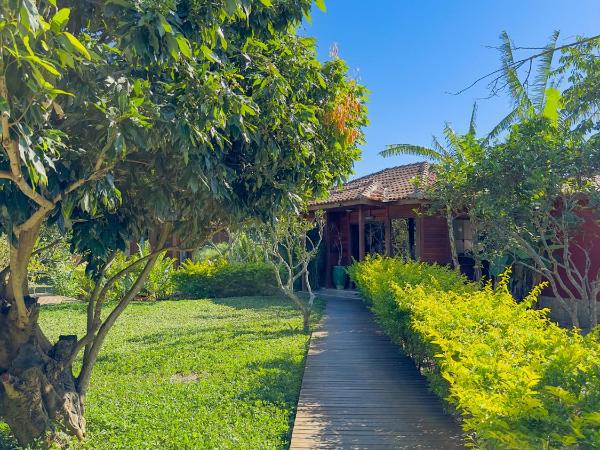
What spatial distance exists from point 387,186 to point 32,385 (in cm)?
1481

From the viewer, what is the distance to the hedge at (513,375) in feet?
8.40

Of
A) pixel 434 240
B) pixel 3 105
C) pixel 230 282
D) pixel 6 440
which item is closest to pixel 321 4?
pixel 3 105

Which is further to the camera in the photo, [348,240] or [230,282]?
[348,240]

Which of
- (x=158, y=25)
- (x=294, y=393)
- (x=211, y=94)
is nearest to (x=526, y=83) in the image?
(x=211, y=94)

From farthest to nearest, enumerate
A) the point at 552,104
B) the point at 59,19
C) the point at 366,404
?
1. the point at 552,104
2. the point at 366,404
3. the point at 59,19

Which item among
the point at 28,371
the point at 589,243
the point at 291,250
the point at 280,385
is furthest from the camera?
the point at 291,250

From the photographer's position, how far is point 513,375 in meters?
3.19

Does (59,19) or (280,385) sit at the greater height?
(59,19)

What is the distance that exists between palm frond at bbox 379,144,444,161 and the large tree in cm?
882

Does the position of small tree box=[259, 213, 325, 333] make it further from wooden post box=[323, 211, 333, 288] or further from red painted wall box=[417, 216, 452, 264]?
red painted wall box=[417, 216, 452, 264]

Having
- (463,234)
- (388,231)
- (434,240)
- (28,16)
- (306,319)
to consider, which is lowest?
(306,319)

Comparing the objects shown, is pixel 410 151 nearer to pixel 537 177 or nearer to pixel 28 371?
pixel 537 177

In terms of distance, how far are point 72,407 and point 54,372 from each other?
41 centimetres

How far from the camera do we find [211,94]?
11.7ft
